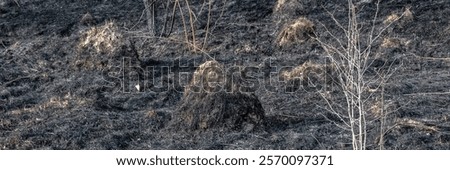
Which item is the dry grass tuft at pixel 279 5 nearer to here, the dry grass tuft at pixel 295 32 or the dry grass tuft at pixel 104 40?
the dry grass tuft at pixel 295 32

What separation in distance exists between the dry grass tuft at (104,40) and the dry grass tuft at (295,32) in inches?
69.0

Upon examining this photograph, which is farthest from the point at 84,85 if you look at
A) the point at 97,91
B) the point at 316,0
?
the point at 316,0

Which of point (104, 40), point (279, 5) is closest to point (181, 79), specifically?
point (104, 40)

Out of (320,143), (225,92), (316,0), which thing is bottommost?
(320,143)

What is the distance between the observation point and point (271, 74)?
6984mm

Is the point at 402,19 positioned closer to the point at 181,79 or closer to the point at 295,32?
the point at 295,32

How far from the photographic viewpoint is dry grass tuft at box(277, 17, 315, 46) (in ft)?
25.2

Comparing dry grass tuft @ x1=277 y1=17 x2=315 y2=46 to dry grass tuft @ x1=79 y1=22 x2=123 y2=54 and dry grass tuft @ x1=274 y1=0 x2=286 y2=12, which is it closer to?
dry grass tuft @ x1=274 y1=0 x2=286 y2=12

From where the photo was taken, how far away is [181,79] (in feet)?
22.8

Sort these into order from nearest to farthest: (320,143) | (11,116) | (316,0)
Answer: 1. (320,143)
2. (11,116)
3. (316,0)

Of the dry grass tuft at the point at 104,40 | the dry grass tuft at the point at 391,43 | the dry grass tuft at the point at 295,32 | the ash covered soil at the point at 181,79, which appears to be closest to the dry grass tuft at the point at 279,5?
the ash covered soil at the point at 181,79

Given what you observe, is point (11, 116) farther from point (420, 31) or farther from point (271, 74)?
point (420, 31)

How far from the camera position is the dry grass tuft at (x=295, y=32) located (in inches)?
303

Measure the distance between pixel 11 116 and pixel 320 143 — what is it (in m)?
2.58
